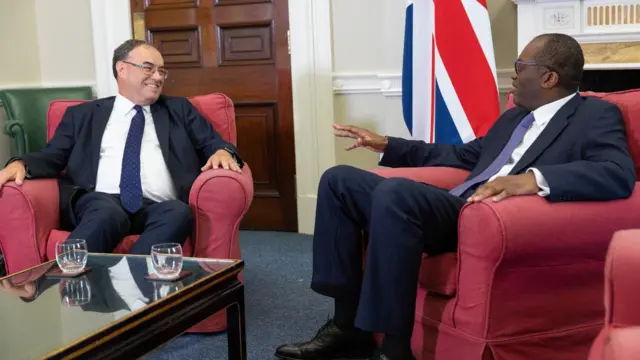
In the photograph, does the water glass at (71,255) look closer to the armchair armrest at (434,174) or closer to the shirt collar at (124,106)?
the armchair armrest at (434,174)

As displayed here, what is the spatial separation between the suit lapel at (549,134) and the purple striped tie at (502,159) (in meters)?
0.09

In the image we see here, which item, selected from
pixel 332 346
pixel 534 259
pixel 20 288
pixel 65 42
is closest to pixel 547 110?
pixel 534 259

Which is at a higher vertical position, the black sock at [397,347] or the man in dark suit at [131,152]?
the man in dark suit at [131,152]

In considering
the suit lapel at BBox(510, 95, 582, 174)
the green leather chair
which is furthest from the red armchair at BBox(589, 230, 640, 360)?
the green leather chair

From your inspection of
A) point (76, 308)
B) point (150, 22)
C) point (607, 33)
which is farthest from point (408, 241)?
point (150, 22)

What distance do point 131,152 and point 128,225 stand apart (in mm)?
357

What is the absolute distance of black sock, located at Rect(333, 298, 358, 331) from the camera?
7.02ft

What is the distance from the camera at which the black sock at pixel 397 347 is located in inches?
73.0

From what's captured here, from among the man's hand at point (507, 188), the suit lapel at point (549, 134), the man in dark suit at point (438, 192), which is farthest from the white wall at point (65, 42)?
the man's hand at point (507, 188)

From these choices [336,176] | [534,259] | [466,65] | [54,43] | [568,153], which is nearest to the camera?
[534,259]

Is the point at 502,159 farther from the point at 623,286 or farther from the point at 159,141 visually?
the point at 159,141

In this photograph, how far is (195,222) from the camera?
2.46 metres

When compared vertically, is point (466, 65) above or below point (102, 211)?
above

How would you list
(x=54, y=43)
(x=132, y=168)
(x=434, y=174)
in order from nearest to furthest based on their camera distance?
(x=434, y=174), (x=132, y=168), (x=54, y=43)
